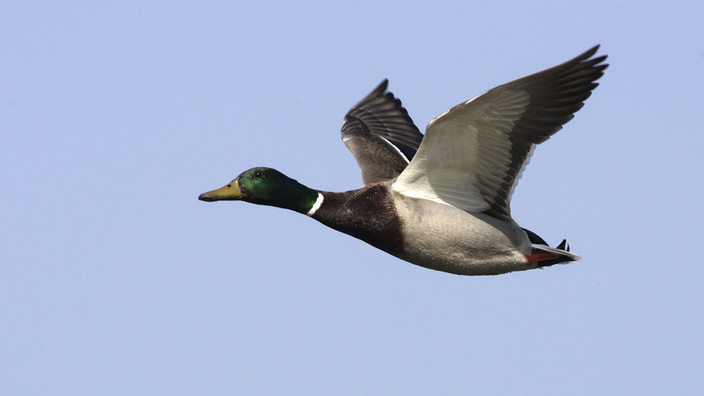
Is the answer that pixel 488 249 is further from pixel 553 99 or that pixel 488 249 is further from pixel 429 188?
pixel 553 99

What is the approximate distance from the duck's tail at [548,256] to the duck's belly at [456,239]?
8cm

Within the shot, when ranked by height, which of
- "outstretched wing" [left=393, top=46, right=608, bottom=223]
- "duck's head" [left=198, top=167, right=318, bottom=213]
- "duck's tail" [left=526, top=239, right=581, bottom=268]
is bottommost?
"duck's tail" [left=526, top=239, right=581, bottom=268]

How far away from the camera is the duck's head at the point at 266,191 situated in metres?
9.03

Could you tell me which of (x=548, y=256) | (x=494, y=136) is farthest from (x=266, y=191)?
(x=548, y=256)

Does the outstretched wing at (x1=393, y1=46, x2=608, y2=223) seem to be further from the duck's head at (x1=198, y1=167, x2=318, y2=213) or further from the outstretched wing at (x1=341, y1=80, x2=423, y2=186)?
the outstretched wing at (x1=341, y1=80, x2=423, y2=186)

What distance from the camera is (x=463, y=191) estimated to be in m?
8.69

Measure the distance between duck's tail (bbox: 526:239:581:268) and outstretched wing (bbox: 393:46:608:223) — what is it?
0.51 m

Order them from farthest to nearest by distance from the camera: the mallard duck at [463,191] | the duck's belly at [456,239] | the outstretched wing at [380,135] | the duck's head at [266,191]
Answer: the outstretched wing at [380,135], the duck's head at [266,191], the duck's belly at [456,239], the mallard duck at [463,191]

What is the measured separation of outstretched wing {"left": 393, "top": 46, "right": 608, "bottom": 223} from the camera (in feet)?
24.8

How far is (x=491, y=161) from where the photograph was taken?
8.38 meters

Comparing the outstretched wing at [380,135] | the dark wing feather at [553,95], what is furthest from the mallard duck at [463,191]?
the outstretched wing at [380,135]

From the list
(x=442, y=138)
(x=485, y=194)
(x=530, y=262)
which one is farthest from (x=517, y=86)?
(x=530, y=262)

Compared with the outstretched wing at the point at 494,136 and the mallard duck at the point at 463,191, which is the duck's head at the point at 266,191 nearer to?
the mallard duck at the point at 463,191

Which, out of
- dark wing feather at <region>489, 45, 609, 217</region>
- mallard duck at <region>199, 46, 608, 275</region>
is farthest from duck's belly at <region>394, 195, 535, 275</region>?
dark wing feather at <region>489, 45, 609, 217</region>
